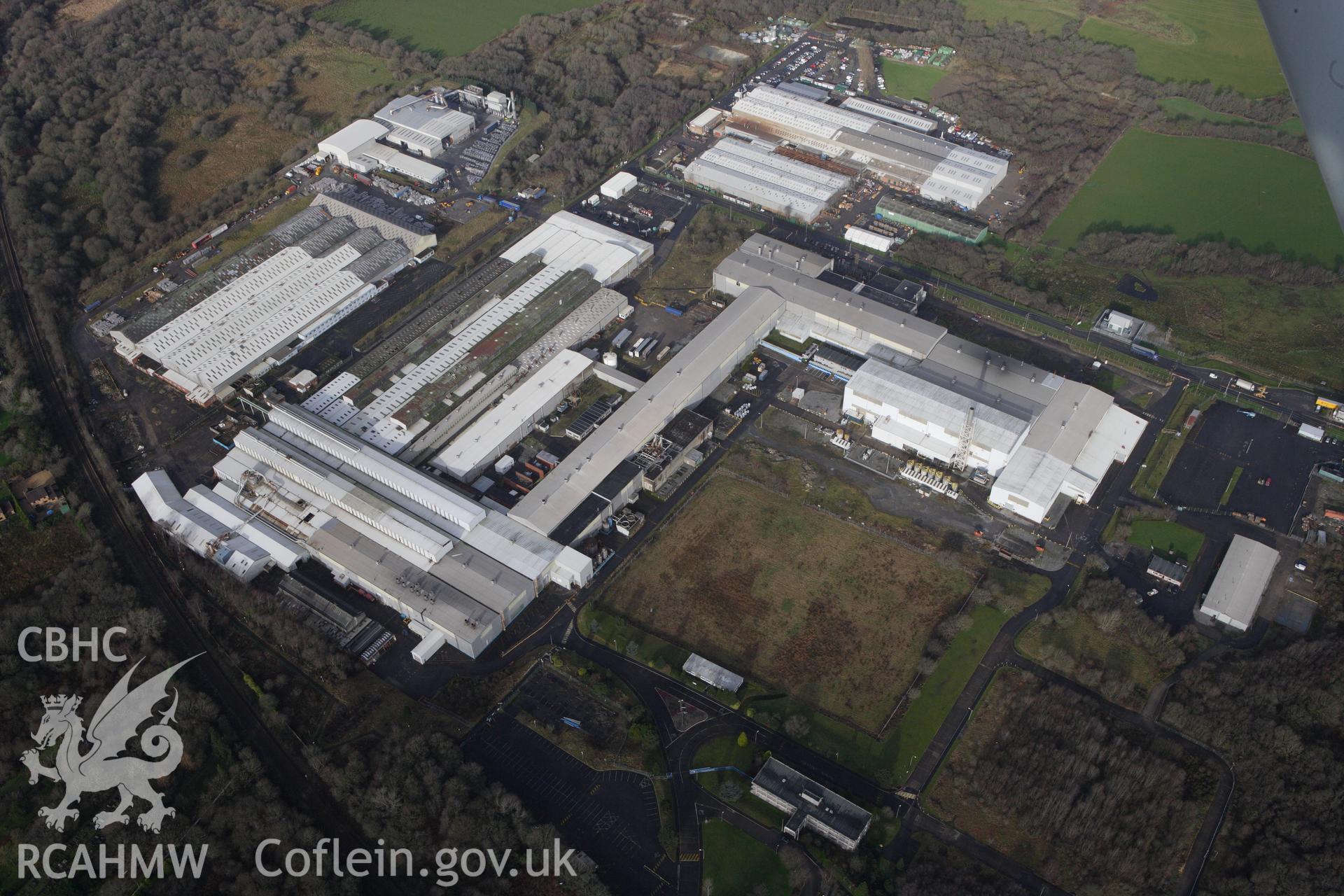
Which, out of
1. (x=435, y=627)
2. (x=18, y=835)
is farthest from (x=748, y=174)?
(x=18, y=835)

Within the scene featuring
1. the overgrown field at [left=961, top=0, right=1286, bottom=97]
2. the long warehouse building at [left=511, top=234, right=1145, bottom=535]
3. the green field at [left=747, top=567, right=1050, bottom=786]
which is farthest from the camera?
the overgrown field at [left=961, top=0, right=1286, bottom=97]

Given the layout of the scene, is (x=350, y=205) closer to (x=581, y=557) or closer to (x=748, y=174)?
(x=748, y=174)

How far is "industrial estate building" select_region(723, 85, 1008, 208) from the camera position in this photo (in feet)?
291

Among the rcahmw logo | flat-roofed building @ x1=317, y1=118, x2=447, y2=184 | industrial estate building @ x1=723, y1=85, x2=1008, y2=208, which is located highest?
industrial estate building @ x1=723, y1=85, x2=1008, y2=208

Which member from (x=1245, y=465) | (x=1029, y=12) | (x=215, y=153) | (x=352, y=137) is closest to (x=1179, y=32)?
(x=1029, y=12)

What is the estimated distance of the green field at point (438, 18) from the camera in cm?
11581

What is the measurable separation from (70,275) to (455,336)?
1433 inches

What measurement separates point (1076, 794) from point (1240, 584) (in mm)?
19593

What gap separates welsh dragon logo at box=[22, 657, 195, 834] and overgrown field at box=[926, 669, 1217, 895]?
4116 cm

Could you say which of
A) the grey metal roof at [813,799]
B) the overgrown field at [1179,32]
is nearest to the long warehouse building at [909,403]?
the grey metal roof at [813,799]

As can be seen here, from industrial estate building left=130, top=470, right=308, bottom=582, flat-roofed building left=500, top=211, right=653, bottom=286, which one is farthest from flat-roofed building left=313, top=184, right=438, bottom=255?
industrial estate building left=130, top=470, right=308, bottom=582

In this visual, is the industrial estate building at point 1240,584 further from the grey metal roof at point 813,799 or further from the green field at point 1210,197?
the green field at point 1210,197

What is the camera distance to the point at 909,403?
65250 mm

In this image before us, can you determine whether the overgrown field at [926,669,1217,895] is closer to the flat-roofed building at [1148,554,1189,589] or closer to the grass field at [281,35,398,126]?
the flat-roofed building at [1148,554,1189,589]
